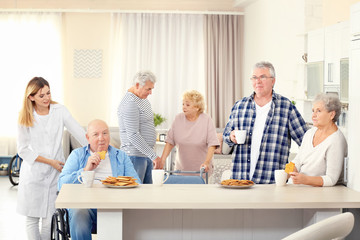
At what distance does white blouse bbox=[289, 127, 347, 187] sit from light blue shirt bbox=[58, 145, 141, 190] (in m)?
1.07

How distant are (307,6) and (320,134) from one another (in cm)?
373

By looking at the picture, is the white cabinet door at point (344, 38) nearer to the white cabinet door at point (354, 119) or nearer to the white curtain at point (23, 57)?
the white cabinet door at point (354, 119)

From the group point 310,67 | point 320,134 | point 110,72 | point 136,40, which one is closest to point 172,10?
point 136,40

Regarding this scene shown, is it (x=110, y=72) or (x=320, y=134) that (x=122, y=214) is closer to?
(x=320, y=134)

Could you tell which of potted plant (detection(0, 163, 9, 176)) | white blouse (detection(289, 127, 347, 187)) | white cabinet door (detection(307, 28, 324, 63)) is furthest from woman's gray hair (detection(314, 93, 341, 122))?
potted plant (detection(0, 163, 9, 176))

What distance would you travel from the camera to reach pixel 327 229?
2.46m

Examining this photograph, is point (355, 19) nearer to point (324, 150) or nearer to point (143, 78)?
point (324, 150)

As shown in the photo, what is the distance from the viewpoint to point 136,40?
9898mm

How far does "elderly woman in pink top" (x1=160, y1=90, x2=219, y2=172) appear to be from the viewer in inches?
197

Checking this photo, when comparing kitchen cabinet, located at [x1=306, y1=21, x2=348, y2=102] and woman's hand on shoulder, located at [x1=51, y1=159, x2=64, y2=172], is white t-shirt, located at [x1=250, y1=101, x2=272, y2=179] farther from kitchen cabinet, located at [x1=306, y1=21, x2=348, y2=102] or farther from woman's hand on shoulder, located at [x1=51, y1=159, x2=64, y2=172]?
kitchen cabinet, located at [x1=306, y1=21, x2=348, y2=102]

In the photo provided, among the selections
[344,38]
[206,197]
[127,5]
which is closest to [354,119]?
[206,197]

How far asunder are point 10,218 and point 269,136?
3.62 meters

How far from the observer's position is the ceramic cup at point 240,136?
362 centimetres

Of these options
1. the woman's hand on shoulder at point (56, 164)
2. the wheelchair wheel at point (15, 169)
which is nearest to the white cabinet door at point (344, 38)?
the woman's hand on shoulder at point (56, 164)
